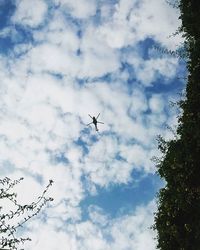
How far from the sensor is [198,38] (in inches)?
788

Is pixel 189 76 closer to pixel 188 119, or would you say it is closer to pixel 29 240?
pixel 188 119

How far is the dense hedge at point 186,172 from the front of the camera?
61.2 feet

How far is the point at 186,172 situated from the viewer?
63.2 ft

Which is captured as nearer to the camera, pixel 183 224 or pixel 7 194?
pixel 7 194

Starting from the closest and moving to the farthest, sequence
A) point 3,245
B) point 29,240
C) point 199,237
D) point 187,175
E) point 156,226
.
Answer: point 3,245
point 29,240
point 199,237
point 187,175
point 156,226

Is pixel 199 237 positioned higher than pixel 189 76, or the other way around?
pixel 189 76

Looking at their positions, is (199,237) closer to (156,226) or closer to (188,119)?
(156,226)

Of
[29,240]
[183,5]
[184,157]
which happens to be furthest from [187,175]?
[29,240]

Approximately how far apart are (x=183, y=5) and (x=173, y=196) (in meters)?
11.5

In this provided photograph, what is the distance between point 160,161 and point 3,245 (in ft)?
49.4

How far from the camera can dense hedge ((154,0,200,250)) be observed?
61.2 feet

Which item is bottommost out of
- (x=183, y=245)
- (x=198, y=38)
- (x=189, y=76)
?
(x=183, y=245)

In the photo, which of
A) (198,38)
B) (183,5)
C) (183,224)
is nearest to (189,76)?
(198,38)

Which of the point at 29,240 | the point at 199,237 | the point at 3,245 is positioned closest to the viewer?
the point at 3,245
